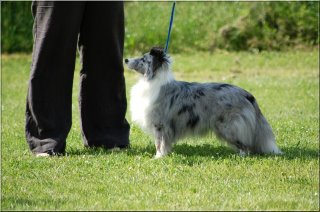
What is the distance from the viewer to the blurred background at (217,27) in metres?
14.6

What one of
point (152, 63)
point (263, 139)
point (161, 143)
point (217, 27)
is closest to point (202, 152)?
point (161, 143)

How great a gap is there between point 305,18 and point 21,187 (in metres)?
11.1

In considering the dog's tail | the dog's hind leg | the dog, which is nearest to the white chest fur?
the dog

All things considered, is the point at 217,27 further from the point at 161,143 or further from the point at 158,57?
the point at 161,143

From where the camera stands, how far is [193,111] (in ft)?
19.6

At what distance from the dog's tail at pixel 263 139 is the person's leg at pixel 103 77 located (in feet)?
4.46

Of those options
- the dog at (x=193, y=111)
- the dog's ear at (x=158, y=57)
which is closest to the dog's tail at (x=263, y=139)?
the dog at (x=193, y=111)

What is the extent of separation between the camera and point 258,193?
4.64 meters

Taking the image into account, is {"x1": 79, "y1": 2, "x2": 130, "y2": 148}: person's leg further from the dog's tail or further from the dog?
the dog's tail

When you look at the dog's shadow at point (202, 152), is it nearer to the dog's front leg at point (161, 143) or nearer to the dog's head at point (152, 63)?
the dog's front leg at point (161, 143)

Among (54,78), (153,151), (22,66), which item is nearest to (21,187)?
(54,78)

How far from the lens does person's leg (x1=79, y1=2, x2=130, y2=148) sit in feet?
19.5

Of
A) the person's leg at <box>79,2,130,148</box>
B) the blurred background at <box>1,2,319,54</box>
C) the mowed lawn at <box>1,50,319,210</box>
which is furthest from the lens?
the blurred background at <box>1,2,319,54</box>

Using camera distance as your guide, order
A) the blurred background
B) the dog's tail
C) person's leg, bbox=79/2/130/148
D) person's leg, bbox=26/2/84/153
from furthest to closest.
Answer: the blurred background < the dog's tail < person's leg, bbox=79/2/130/148 < person's leg, bbox=26/2/84/153
